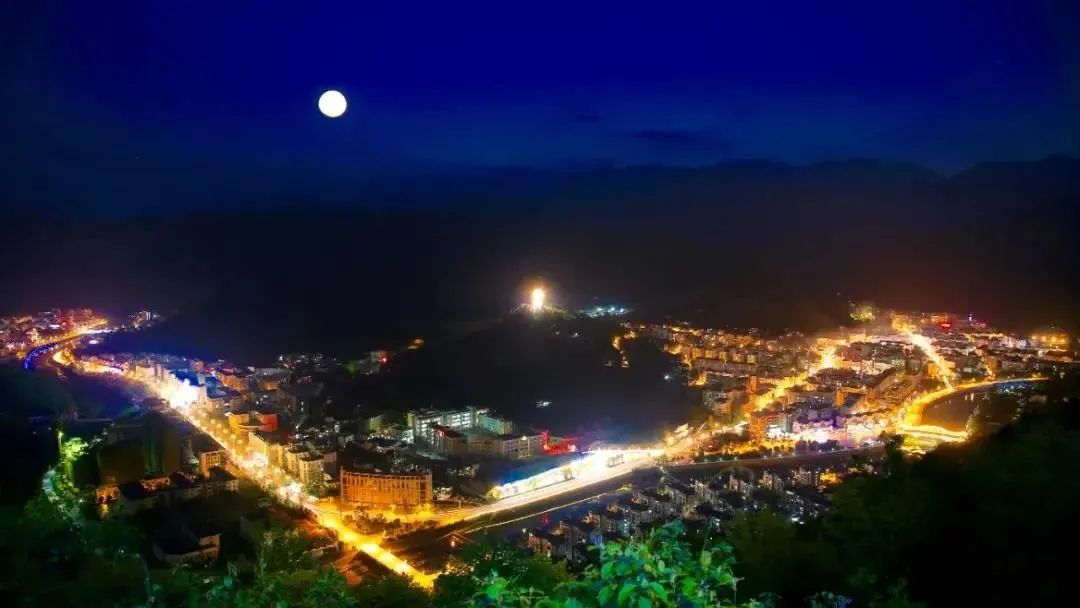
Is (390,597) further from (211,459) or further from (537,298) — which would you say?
(537,298)

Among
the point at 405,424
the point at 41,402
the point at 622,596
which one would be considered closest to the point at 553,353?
the point at 405,424

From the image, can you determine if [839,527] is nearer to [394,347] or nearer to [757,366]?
[757,366]

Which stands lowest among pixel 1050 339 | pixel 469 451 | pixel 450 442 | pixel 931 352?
pixel 469 451

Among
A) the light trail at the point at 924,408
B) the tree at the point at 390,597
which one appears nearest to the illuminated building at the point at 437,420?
the light trail at the point at 924,408

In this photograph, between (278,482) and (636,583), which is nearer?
(636,583)

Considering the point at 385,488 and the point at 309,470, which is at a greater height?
the point at 309,470

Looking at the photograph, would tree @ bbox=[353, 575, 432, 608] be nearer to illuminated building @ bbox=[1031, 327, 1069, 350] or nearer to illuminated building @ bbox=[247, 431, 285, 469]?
illuminated building @ bbox=[247, 431, 285, 469]

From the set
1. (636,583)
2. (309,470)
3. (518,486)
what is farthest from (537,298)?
(636,583)

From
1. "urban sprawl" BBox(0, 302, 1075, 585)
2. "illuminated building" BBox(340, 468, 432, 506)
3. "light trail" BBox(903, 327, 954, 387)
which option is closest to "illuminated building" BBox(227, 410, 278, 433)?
"urban sprawl" BBox(0, 302, 1075, 585)

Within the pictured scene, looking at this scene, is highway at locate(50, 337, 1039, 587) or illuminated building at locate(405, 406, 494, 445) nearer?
highway at locate(50, 337, 1039, 587)
